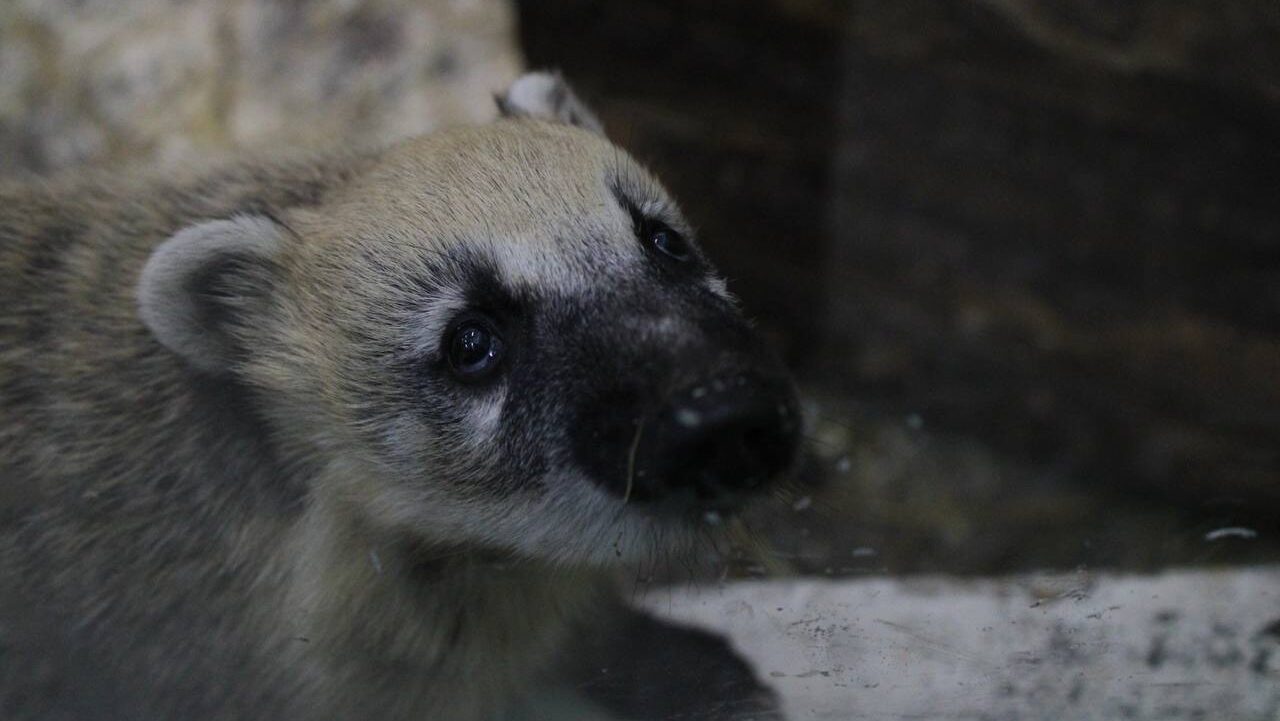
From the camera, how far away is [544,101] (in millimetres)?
2445

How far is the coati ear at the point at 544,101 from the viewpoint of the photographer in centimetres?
242

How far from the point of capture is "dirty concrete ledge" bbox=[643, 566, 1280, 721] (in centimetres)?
169

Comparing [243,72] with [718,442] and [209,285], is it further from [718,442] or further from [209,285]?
[718,442]

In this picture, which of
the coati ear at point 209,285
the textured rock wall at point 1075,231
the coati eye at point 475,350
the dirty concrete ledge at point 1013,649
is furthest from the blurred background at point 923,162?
the coati eye at point 475,350

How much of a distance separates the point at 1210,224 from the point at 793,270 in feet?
4.17

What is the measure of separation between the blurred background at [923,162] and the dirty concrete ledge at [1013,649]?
102 cm

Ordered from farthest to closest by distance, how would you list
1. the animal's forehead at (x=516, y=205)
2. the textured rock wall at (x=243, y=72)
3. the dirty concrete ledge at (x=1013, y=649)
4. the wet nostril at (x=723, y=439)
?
the textured rock wall at (x=243, y=72)
the animal's forehead at (x=516, y=205)
the dirty concrete ledge at (x=1013, y=649)
the wet nostril at (x=723, y=439)

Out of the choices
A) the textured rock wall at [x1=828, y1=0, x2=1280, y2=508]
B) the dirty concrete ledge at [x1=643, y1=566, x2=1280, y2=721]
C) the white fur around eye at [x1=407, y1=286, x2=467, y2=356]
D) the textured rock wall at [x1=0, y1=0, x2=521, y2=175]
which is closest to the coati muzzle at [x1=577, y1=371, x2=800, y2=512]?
the dirty concrete ledge at [x1=643, y1=566, x2=1280, y2=721]

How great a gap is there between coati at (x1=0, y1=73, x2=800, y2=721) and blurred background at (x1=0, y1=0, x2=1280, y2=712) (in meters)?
0.96

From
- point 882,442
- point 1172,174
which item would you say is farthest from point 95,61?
point 1172,174

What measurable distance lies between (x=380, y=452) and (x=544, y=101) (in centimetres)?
86

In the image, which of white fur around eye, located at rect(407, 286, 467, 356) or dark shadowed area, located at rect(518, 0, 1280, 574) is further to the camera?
dark shadowed area, located at rect(518, 0, 1280, 574)

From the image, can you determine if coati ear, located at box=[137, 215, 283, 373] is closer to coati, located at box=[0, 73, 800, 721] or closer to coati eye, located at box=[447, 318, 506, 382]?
coati, located at box=[0, 73, 800, 721]

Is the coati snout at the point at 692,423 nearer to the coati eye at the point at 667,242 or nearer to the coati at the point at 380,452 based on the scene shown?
the coati at the point at 380,452
